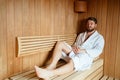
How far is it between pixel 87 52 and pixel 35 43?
855 millimetres

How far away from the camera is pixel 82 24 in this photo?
332cm

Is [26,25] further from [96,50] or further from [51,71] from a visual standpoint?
[96,50]

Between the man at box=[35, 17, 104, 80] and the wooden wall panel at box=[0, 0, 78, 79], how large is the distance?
32cm

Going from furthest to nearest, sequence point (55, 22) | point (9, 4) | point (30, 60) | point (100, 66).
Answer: point (100, 66), point (55, 22), point (30, 60), point (9, 4)

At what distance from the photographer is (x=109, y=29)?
300cm

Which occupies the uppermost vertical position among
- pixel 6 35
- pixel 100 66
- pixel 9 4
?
pixel 9 4

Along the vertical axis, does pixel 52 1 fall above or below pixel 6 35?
above

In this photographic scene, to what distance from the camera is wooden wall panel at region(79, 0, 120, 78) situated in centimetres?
293

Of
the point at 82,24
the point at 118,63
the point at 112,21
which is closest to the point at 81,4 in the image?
the point at 82,24

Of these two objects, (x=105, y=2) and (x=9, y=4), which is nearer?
(x=9, y=4)

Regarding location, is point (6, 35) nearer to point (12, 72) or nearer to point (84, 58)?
point (12, 72)

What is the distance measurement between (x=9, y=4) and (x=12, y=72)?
879 mm

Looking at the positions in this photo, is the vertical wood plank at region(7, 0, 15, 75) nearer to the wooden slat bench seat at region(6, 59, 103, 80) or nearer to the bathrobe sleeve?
the wooden slat bench seat at region(6, 59, 103, 80)

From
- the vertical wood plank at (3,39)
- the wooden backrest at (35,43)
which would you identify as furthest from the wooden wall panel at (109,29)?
the vertical wood plank at (3,39)
